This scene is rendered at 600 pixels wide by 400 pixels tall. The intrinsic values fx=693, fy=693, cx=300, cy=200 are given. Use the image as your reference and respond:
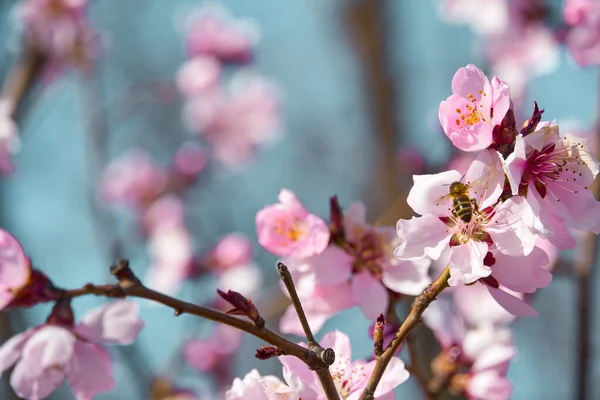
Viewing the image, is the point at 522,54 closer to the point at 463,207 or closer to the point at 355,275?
the point at 355,275

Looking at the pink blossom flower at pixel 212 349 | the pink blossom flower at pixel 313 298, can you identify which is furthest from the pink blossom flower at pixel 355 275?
the pink blossom flower at pixel 212 349

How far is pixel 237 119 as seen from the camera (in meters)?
4.02

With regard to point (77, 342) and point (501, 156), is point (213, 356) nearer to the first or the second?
point (77, 342)

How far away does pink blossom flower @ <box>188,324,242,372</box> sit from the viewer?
8.32ft

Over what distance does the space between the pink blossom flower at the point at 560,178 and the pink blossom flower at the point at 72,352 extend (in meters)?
0.60

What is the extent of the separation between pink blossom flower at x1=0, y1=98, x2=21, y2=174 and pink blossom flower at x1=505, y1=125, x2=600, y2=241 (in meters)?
1.12

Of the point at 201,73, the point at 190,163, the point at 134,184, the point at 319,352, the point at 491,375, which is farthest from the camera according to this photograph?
the point at 134,184

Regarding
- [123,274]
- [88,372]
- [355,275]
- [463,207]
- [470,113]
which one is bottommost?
[88,372]

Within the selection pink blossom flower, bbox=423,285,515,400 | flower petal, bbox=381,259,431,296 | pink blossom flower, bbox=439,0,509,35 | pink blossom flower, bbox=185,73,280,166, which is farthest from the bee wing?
pink blossom flower, bbox=185,73,280,166

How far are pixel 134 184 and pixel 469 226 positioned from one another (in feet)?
9.85

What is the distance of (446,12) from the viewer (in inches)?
118

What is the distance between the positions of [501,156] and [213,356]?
198 cm

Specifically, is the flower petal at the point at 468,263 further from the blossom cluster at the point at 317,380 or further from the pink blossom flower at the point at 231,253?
the pink blossom flower at the point at 231,253

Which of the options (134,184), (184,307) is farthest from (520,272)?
(134,184)
